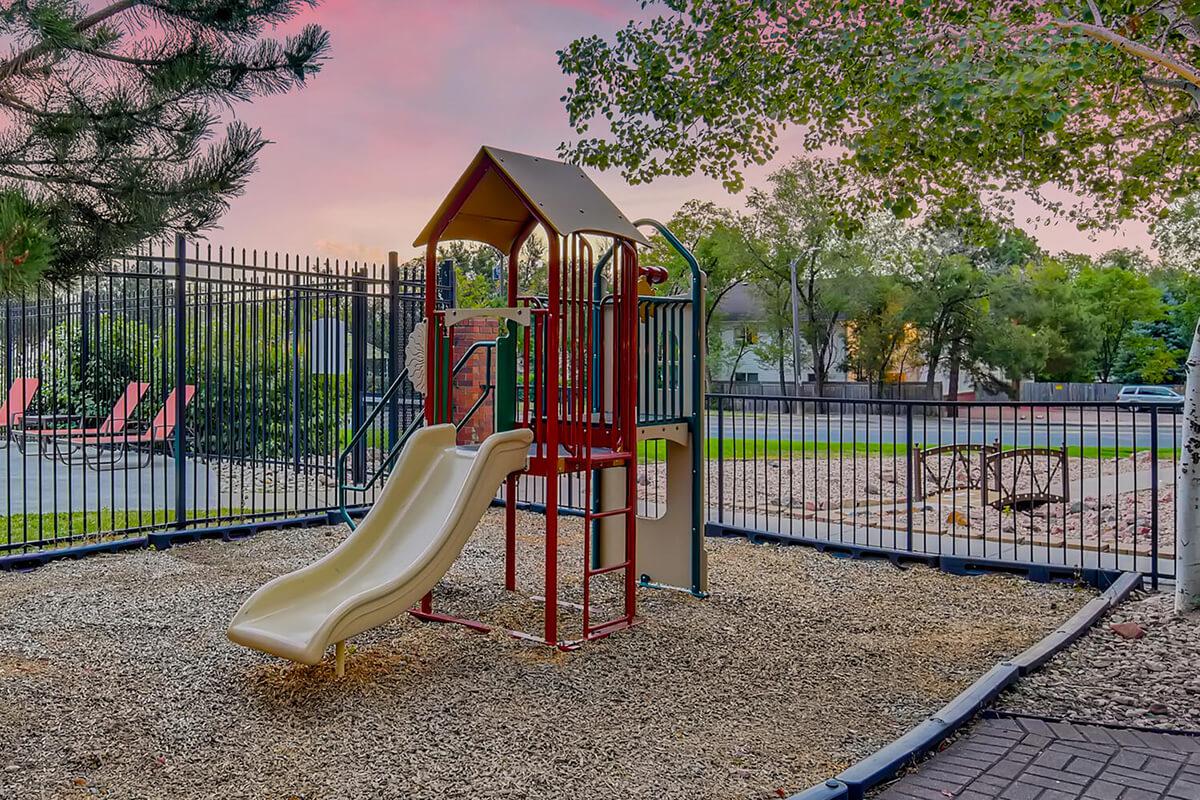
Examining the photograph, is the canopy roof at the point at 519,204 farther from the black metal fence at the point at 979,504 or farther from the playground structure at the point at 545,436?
the black metal fence at the point at 979,504

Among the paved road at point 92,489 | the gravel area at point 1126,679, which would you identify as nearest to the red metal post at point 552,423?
the gravel area at point 1126,679

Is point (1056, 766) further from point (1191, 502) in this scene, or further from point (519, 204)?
point (519, 204)

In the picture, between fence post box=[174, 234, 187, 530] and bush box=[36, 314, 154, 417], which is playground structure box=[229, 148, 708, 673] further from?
bush box=[36, 314, 154, 417]

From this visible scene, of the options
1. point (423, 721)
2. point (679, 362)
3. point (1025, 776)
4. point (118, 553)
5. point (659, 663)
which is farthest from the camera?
point (118, 553)

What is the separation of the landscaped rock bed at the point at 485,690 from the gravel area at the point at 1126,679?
298 millimetres

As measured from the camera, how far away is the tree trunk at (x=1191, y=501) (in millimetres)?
5445

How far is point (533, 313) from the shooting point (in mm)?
4961

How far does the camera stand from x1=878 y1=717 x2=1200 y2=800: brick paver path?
3.26 meters

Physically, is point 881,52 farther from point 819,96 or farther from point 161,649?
point 161,649

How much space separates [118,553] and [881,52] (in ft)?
22.6

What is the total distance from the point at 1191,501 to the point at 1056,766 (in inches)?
110

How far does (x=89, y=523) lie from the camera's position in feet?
28.1

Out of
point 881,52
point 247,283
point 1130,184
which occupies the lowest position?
point 247,283

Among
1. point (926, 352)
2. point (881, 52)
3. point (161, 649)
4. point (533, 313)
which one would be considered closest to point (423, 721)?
point (161, 649)
